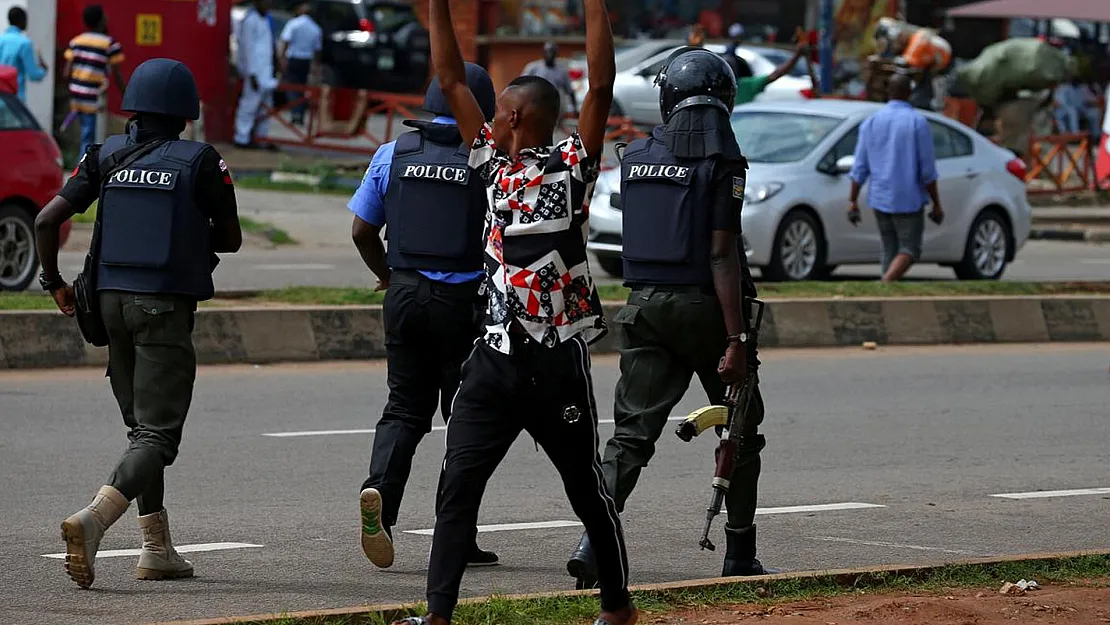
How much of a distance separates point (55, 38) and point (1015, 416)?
1650 cm

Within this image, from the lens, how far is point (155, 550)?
673 centimetres

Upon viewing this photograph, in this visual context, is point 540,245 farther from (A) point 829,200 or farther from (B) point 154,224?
(A) point 829,200

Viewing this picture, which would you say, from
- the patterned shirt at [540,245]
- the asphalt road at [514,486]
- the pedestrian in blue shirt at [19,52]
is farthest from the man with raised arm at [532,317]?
the pedestrian in blue shirt at [19,52]

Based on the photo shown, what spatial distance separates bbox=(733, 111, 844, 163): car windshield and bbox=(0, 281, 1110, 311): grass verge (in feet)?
6.02

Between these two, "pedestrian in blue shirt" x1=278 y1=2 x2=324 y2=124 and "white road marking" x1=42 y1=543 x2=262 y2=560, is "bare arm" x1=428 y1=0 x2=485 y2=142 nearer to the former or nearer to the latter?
"white road marking" x1=42 y1=543 x2=262 y2=560

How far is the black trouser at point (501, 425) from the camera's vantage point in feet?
17.4

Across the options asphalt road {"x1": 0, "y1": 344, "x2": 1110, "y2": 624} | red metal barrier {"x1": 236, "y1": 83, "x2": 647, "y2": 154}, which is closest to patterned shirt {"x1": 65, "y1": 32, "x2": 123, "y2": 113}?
red metal barrier {"x1": 236, "y1": 83, "x2": 647, "y2": 154}

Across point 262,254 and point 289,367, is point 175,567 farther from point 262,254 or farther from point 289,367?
point 262,254

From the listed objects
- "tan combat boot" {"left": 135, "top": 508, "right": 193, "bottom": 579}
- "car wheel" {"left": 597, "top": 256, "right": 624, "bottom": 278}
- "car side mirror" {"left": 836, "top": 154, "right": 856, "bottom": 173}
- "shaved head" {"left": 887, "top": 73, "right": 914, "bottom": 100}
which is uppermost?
"shaved head" {"left": 887, "top": 73, "right": 914, "bottom": 100}

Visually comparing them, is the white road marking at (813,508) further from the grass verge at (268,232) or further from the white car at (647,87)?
the white car at (647,87)

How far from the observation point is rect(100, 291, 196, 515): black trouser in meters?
6.52

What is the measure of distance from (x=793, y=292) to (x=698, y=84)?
837cm

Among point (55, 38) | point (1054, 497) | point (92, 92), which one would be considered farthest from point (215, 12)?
point (1054, 497)

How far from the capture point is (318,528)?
25.3ft
